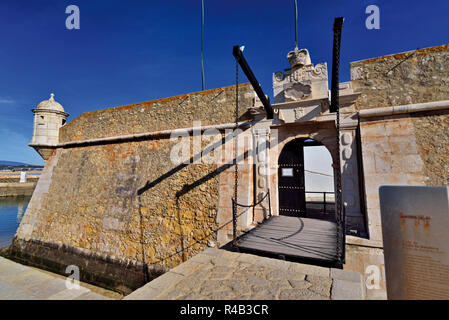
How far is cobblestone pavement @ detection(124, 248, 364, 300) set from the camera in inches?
80.9

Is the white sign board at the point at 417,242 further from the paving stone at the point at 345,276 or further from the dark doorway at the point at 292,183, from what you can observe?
the dark doorway at the point at 292,183

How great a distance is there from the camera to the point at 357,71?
15.0ft

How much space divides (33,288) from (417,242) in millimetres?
7186

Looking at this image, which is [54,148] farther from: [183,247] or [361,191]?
[361,191]

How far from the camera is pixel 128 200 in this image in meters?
6.70

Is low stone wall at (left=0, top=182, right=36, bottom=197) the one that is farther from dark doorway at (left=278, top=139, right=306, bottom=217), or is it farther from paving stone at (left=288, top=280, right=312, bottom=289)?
paving stone at (left=288, top=280, right=312, bottom=289)

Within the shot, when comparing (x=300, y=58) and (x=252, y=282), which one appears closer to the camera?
(x=252, y=282)

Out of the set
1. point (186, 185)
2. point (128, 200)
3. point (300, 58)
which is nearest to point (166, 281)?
point (186, 185)

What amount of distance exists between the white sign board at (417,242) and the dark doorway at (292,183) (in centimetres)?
366

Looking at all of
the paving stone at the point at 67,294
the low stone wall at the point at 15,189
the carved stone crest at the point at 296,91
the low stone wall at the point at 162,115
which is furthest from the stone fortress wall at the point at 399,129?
the low stone wall at the point at 15,189

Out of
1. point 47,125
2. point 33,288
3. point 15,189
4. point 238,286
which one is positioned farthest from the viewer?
point 15,189

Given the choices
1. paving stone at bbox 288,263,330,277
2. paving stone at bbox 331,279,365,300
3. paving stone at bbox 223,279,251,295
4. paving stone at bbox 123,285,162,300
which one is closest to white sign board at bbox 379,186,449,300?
paving stone at bbox 331,279,365,300

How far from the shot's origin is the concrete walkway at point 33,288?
404cm

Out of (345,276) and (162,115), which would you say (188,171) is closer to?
(162,115)
